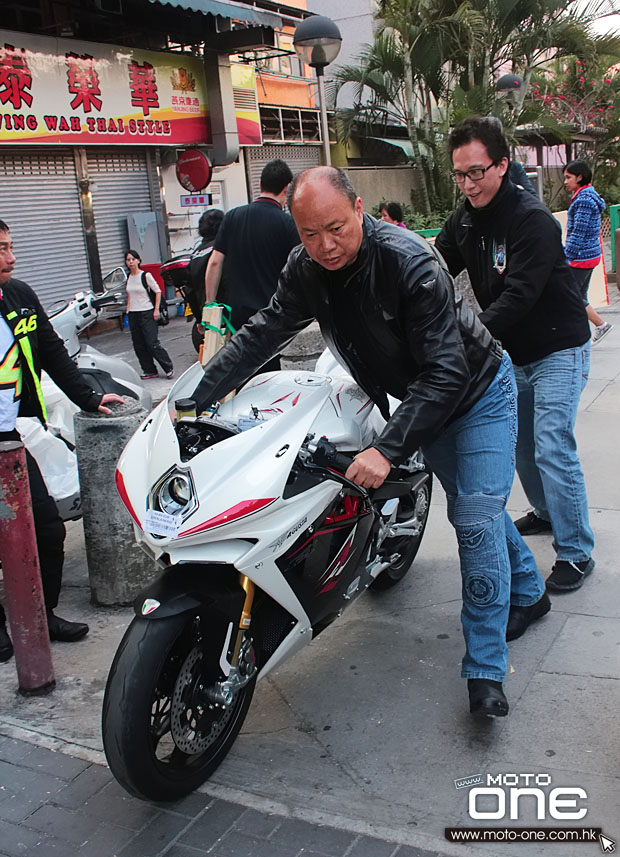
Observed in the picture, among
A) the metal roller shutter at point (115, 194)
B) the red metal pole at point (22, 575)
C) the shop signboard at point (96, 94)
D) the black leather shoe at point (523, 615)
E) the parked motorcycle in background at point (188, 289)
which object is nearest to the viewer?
the red metal pole at point (22, 575)

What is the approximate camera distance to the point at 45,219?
44.7 ft

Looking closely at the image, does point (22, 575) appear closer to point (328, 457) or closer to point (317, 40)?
point (328, 457)

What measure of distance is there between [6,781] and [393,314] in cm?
201

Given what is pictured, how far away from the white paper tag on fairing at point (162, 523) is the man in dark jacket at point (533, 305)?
5.87 feet

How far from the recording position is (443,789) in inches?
109

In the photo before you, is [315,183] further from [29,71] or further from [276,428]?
[29,71]

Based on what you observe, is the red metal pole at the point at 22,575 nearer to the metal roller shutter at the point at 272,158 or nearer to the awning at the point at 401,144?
the metal roller shutter at the point at 272,158

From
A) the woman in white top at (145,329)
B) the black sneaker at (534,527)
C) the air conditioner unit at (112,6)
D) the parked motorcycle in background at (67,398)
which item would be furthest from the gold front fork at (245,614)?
the air conditioner unit at (112,6)

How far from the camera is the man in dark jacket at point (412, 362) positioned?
109 inches

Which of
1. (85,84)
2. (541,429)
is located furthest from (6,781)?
(85,84)

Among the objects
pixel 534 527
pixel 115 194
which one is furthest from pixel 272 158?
pixel 534 527

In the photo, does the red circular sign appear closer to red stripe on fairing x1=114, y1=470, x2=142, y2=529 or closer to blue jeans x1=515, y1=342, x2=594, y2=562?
blue jeans x1=515, y1=342, x2=594, y2=562

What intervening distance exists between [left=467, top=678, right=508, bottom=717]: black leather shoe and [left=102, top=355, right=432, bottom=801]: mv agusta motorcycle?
529 mm

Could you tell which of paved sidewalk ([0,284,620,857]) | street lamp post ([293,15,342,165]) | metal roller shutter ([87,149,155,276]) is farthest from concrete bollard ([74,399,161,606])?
metal roller shutter ([87,149,155,276])
